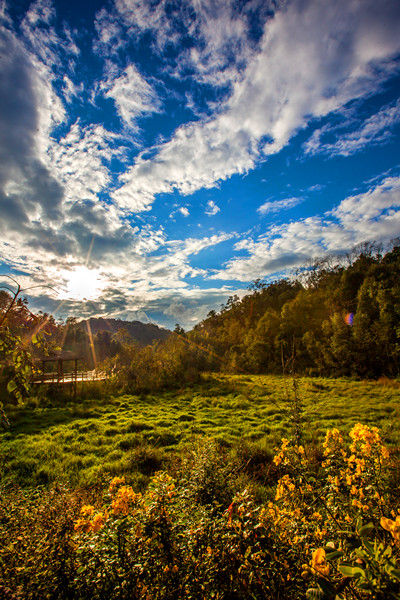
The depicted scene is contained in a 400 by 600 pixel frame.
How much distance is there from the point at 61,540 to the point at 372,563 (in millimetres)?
2028

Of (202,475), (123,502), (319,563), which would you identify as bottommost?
(202,475)

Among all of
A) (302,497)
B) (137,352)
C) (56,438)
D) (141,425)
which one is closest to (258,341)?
(137,352)

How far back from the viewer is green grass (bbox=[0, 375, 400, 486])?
20.2 ft

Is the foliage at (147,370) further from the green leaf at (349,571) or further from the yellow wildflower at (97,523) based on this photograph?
the green leaf at (349,571)

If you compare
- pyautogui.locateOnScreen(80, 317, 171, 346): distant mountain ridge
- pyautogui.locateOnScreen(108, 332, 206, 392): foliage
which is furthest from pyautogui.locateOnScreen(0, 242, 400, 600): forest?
pyautogui.locateOnScreen(80, 317, 171, 346): distant mountain ridge

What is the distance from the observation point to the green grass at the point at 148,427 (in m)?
6.16

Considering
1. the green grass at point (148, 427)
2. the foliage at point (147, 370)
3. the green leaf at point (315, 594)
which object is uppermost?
the green leaf at point (315, 594)

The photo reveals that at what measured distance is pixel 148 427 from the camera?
373 inches

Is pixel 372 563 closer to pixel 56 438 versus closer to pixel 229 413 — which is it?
pixel 56 438

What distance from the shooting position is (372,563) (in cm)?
99

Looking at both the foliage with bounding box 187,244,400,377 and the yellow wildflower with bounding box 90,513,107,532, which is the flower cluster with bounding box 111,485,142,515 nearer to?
the yellow wildflower with bounding box 90,513,107,532

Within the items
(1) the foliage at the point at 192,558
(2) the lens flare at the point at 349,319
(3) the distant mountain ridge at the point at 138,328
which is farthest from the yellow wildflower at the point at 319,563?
(3) the distant mountain ridge at the point at 138,328

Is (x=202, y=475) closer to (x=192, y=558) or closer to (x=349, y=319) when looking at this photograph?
(x=192, y=558)

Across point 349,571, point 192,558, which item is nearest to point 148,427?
point 192,558
